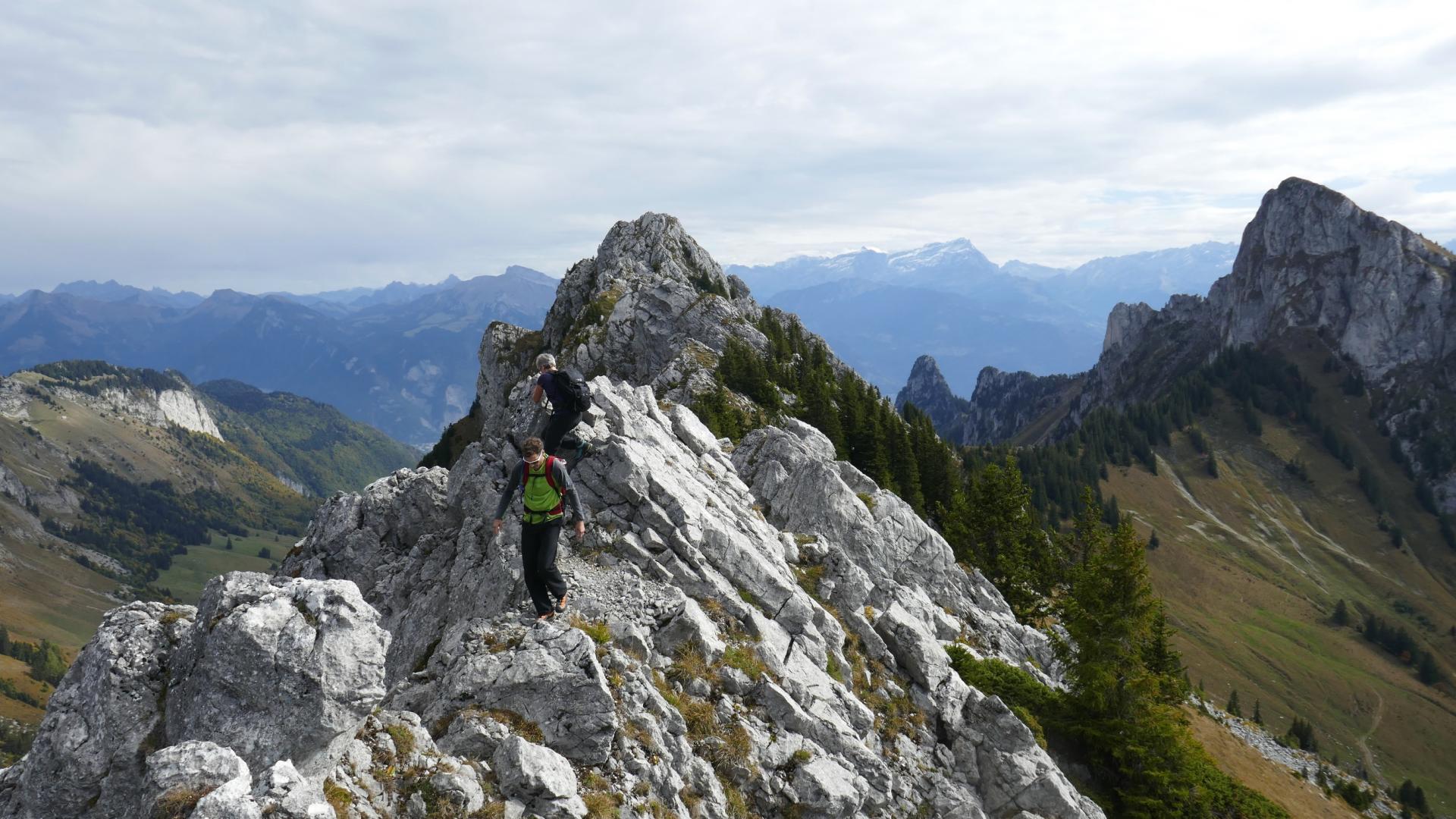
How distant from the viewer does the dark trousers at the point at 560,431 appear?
22.9 meters

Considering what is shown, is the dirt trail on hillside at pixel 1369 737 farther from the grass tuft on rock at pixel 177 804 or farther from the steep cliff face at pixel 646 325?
the grass tuft on rock at pixel 177 804

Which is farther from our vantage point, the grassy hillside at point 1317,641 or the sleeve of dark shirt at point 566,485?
the grassy hillside at point 1317,641

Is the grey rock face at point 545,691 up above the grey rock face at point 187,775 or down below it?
below

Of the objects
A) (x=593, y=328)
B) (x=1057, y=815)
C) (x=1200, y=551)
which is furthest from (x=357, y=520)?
(x=1200, y=551)

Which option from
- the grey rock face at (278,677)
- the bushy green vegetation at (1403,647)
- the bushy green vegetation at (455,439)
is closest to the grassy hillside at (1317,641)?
the bushy green vegetation at (1403,647)

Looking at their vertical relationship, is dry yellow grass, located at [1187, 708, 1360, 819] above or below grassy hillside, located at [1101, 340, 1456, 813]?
above

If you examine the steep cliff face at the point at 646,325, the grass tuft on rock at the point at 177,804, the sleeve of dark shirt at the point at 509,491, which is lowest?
the grass tuft on rock at the point at 177,804

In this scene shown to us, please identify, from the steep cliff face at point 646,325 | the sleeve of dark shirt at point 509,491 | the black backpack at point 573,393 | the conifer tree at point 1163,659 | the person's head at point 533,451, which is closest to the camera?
the person's head at point 533,451

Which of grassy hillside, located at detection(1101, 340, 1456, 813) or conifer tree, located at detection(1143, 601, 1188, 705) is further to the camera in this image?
grassy hillside, located at detection(1101, 340, 1456, 813)

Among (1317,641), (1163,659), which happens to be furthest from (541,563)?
(1317,641)

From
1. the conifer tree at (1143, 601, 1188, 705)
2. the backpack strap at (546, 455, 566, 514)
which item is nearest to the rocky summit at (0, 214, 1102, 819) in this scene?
the backpack strap at (546, 455, 566, 514)

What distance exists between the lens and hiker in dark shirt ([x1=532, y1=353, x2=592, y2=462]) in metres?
22.4

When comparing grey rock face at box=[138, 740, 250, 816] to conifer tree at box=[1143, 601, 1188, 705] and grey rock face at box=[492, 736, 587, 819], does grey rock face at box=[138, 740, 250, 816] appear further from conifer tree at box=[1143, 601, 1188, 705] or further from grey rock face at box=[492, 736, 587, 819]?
conifer tree at box=[1143, 601, 1188, 705]

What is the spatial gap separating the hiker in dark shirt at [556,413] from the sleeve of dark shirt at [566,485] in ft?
13.2
